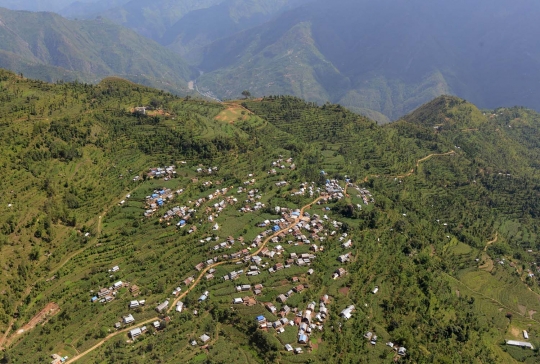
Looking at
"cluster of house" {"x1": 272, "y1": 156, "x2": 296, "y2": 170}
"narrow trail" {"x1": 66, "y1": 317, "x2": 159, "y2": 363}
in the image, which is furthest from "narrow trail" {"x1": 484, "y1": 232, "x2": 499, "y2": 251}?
"narrow trail" {"x1": 66, "y1": 317, "x2": 159, "y2": 363}

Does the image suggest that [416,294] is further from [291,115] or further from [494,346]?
[291,115]

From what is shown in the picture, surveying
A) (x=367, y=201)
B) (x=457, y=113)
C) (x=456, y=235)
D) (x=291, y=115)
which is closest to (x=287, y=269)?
(x=367, y=201)

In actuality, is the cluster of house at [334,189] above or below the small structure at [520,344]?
above

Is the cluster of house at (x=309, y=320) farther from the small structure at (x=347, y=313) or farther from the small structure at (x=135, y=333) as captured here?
the small structure at (x=135, y=333)

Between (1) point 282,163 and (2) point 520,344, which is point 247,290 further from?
(2) point 520,344

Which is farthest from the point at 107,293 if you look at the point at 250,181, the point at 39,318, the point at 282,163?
the point at 282,163

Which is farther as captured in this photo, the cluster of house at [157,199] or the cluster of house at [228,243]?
the cluster of house at [157,199]

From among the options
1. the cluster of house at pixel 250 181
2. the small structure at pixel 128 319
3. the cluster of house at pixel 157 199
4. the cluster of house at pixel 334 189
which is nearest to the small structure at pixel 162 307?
the small structure at pixel 128 319
